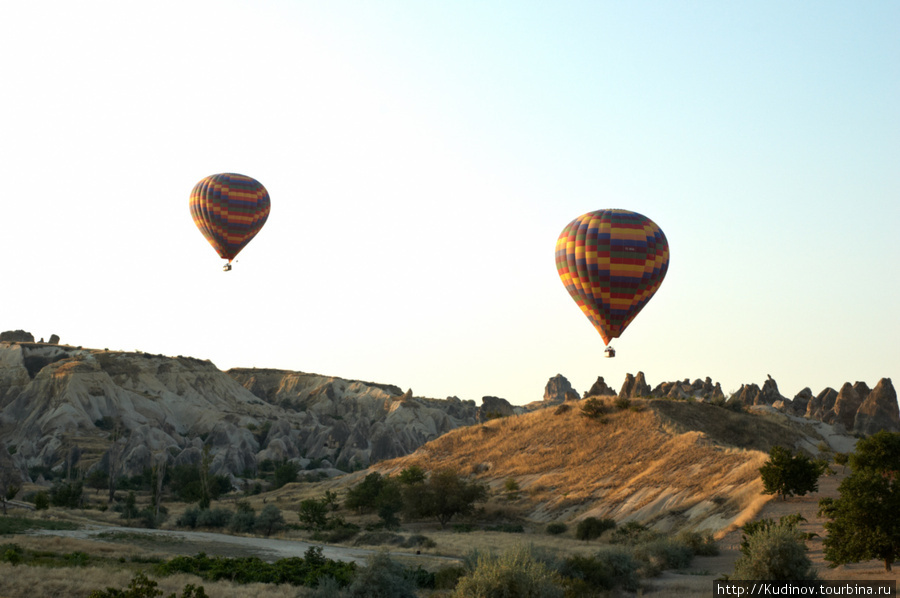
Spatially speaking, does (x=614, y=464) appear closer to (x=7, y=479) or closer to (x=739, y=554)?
(x=739, y=554)

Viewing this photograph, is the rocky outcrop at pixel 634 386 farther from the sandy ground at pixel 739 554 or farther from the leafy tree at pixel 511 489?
the sandy ground at pixel 739 554

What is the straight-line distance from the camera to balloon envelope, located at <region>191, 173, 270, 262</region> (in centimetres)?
6078

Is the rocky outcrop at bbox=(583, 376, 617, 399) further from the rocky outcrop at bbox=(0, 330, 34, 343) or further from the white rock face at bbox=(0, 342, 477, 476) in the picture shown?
the rocky outcrop at bbox=(0, 330, 34, 343)

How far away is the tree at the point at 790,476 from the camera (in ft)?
136

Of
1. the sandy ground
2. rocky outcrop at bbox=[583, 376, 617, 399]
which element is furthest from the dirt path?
rocky outcrop at bbox=[583, 376, 617, 399]

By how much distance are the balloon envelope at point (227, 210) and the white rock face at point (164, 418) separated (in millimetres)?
44624

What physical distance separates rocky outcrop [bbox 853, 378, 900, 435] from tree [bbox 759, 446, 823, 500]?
2357 inches

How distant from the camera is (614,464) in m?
65.1

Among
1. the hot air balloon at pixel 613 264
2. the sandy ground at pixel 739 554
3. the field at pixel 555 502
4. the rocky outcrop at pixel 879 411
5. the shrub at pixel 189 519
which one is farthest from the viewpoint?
the rocky outcrop at pixel 879 411

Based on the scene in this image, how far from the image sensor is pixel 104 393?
124125 mm

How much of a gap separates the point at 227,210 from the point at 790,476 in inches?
1691

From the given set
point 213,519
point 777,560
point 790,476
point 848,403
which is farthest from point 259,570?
point 848,403

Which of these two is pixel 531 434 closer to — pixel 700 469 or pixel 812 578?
pixel 700 469

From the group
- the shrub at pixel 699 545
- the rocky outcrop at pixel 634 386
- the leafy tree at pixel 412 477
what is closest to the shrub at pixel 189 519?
the leafy tree at pixel 412 477
